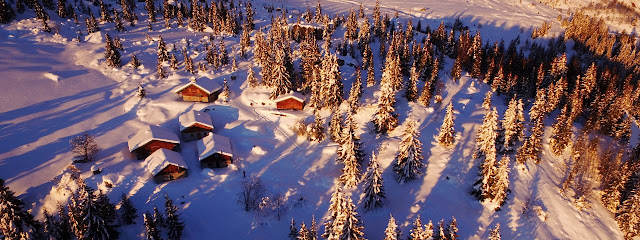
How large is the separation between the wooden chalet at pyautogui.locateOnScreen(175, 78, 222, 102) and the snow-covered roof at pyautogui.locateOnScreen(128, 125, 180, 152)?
13449 millimetres

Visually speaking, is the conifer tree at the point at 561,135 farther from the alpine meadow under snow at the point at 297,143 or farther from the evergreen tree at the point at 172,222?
the evergreen tree at the point at 172,222

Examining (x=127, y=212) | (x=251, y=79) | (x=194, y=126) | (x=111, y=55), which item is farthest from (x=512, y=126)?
(x=111, y=55)

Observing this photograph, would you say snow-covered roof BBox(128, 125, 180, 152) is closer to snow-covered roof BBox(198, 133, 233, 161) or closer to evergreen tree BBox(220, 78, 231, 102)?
snow-covered roof BBox(198, 133, 233, 161)

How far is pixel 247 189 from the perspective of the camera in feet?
126

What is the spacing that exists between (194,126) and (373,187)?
1093 inches

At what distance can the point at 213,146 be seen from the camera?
42.7 metres

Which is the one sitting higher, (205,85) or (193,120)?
(205,85)

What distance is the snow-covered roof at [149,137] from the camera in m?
42.5

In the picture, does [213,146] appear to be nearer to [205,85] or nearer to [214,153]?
[214,153]

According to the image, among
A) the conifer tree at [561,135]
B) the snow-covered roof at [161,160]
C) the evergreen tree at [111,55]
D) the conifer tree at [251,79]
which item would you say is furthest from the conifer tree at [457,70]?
the evergreen tree at [111,55]

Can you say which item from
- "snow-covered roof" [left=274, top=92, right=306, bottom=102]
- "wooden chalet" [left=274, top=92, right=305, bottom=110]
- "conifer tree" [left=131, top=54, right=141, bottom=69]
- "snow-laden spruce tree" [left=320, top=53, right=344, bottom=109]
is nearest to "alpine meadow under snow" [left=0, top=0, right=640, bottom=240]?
"snow-laden spruce tree" [left=320, top=53, right=344, bottom=109]

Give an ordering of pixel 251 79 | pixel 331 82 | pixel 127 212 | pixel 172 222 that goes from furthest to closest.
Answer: pixel 251 79, pixel 331 82, pixel 127 212, pixel 172 222

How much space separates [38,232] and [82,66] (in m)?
50.1

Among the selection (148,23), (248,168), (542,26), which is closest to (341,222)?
(248,168)
